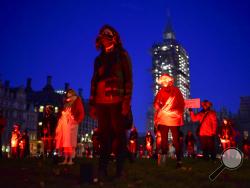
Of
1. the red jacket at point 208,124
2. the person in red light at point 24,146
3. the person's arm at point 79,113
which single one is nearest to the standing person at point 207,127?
the red jacket at point 208,124

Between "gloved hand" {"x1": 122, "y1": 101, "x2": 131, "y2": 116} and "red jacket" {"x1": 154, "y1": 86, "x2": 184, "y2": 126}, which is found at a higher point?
"red jacket" {"x1": 154, "y1": 86, "x2": 184, "y2": 126}

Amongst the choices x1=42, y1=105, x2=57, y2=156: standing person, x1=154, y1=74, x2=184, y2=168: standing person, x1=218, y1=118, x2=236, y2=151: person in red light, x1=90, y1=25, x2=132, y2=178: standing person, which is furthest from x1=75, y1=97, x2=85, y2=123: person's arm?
x1=218, y1=118, x2=236, y2=151: person in red light

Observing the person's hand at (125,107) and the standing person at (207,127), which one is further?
the standing person at (207,127)

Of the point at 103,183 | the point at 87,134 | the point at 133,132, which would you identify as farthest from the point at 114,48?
the point at 87,134

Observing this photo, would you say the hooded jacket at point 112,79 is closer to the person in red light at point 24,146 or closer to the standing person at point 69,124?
the standing person at point 69,124

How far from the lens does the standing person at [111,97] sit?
7.17 meters

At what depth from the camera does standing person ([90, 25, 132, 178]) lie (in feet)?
23.5

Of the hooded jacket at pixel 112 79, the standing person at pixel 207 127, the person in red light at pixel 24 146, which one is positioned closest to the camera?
the hooded jacket at pixel 112 79

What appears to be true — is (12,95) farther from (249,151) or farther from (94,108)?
(94,108)

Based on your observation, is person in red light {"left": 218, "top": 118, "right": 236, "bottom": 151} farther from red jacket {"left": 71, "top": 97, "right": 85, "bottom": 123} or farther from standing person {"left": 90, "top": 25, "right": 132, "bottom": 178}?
standing person {"left": 90, "top": 25, "right": 132, "bottom": 178}

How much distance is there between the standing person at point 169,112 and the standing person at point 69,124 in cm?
240

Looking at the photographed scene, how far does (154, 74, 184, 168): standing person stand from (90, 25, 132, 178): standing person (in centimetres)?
345

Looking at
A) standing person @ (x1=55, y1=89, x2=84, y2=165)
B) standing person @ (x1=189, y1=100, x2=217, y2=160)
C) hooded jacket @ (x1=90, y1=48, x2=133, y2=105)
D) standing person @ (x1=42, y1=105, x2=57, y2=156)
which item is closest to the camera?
hooded jacket @ (x1=90, y1=48, x2=133, y2=105)

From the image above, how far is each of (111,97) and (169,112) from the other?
379 cm
